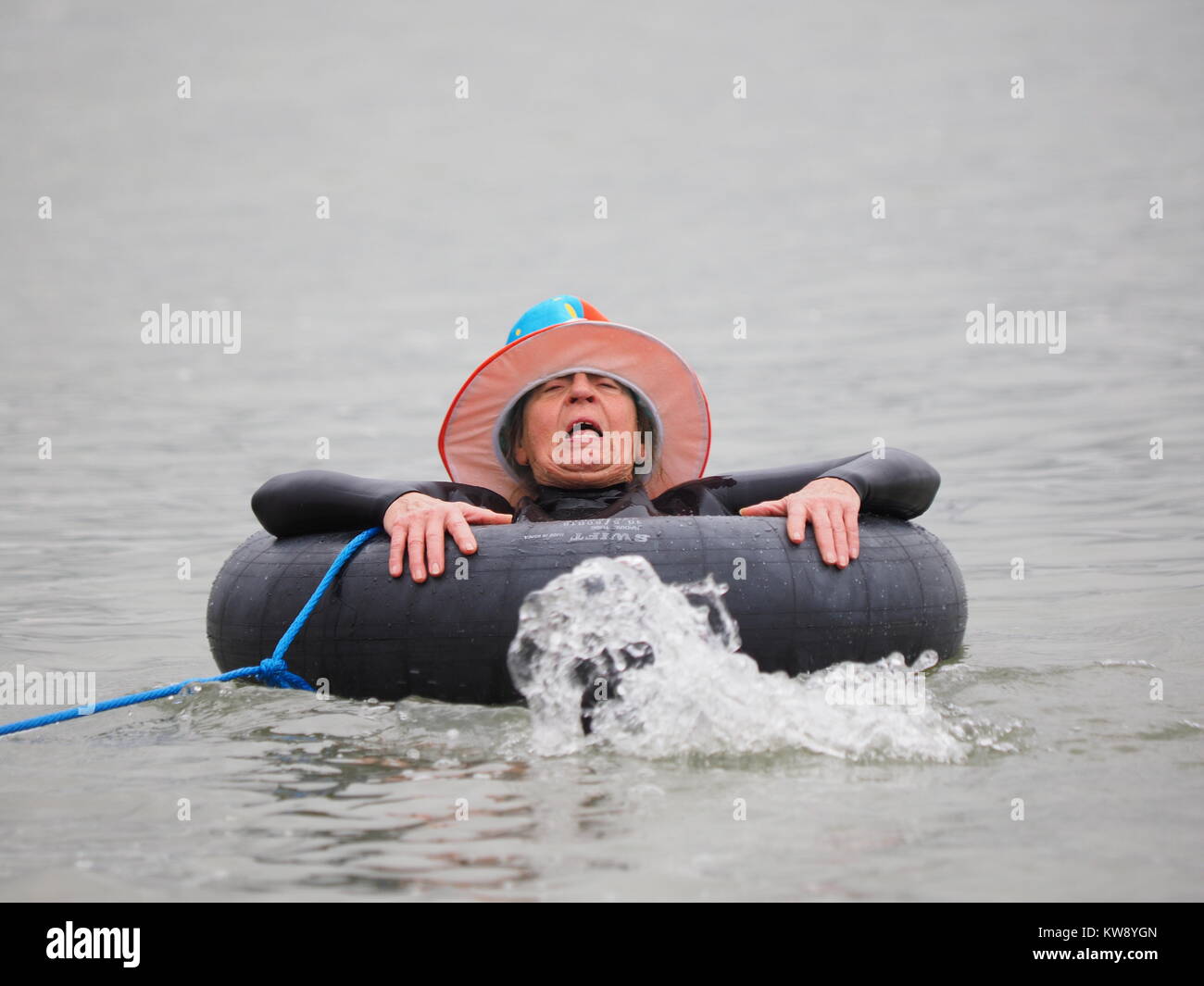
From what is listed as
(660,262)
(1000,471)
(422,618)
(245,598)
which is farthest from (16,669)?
(660,262)

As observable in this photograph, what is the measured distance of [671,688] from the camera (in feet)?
14.7

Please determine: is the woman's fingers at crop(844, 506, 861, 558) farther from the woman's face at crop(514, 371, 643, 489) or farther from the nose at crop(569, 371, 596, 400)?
the nose at crop(569, 371, 596, 400)

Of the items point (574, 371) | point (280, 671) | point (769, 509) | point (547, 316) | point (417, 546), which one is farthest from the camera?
point (547, 316)

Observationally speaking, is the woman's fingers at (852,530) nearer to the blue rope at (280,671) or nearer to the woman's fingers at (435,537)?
the woman's fingers at (435,537)

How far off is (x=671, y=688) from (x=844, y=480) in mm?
1066

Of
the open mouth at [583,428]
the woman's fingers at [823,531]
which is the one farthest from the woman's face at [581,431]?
the woman's fingers at [823,531]

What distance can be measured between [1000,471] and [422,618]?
741 cm

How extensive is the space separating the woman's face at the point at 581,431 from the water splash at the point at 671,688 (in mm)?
834

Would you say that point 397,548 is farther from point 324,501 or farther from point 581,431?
point 581,431

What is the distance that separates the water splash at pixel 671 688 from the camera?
172 inches

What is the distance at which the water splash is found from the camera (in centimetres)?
436

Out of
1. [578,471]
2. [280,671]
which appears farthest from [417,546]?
[578,471]

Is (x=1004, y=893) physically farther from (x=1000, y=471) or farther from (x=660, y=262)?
(x=660, y=262)

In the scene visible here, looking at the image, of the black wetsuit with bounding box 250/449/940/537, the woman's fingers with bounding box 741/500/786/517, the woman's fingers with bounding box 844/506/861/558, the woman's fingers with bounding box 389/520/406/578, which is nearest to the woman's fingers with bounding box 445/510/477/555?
the woman's fingers with bounding box 389/520/406/578
